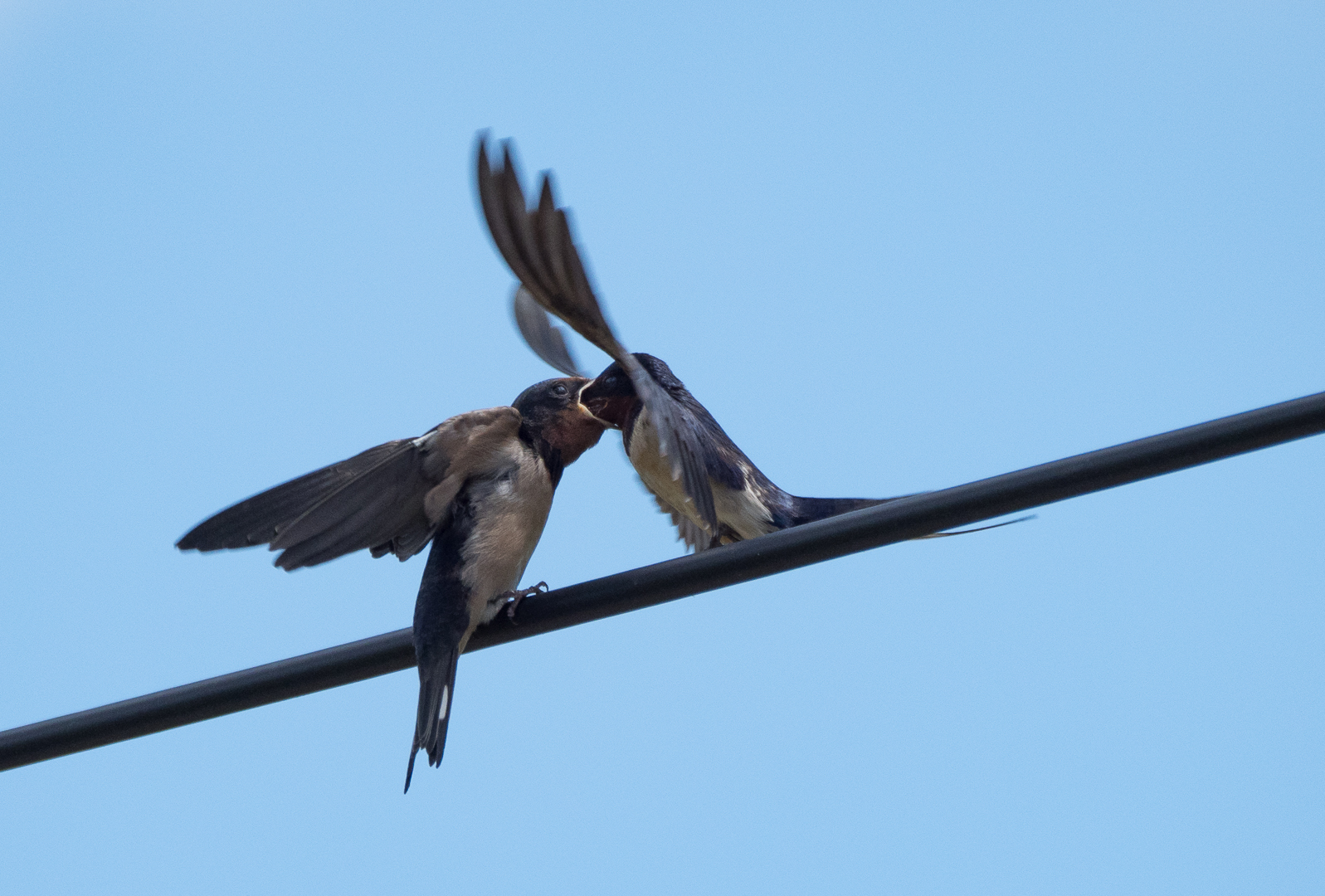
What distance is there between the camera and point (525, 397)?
2977mm

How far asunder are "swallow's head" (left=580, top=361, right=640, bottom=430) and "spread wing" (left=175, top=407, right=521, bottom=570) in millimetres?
193

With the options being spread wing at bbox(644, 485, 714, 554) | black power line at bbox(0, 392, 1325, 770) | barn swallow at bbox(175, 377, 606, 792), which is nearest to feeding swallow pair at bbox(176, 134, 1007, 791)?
barn swallow at bbox(175, 377, 606, 792)

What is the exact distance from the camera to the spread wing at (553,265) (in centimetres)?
229

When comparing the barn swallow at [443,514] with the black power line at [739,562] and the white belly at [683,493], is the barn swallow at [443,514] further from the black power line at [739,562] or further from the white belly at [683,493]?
the black power line at [739,562]

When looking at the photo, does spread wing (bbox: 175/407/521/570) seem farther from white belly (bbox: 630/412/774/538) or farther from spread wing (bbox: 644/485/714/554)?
spread wing (bbox: 644/485/714/554)

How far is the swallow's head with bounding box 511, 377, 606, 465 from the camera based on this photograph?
294cm

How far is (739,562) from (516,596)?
32.2 inches

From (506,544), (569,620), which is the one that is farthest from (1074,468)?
(506,544)

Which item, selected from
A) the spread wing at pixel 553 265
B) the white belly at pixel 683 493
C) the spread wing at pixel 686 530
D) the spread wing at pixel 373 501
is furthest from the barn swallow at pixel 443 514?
the spread wing at pixel 686 530

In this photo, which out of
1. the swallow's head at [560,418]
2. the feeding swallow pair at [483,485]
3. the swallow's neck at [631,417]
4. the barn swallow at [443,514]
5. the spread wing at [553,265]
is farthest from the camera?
the swallow's neck at [631,417]

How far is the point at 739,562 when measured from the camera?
6.61 feet

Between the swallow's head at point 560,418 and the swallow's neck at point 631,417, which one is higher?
the swallow's neck at point 631,417

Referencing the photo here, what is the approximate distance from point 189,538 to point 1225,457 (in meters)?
1.89

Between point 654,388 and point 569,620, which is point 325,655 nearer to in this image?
point 569,620
